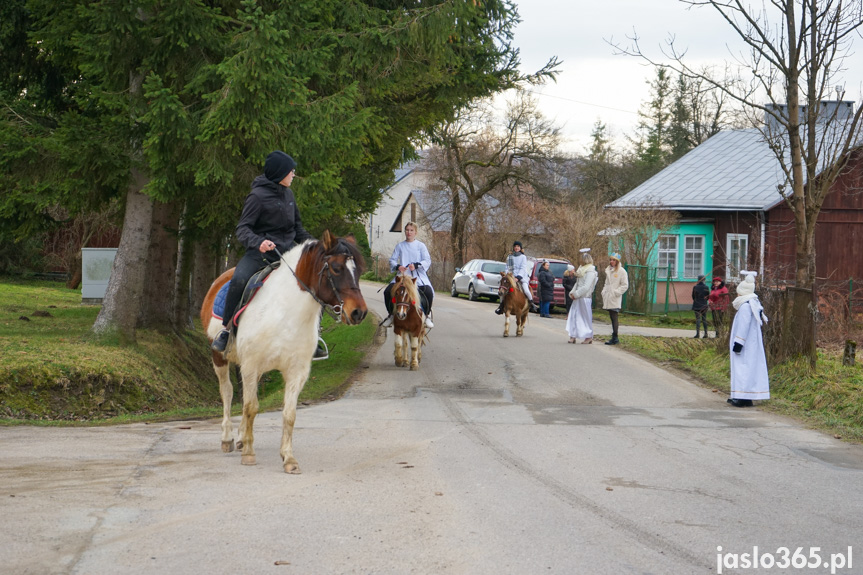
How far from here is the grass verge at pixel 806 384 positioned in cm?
1154

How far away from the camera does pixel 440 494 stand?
6914 mm

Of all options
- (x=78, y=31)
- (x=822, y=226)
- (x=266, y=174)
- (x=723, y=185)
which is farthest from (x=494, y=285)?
(x=266, y=174)

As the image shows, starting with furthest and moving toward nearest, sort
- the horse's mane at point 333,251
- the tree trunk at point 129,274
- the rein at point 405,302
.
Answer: the rein at point 405,302 → the tree trunk at point 129,274 → the horse's mane at point 333,251

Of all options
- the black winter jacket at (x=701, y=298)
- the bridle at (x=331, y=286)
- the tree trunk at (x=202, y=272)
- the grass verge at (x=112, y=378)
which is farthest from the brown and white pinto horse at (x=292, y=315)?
the black winter jacket at (x=701, y=298)

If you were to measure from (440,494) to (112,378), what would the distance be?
7.24 meters

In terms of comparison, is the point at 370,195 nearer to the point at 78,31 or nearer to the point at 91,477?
the point at 78,31

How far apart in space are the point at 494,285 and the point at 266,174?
110ft

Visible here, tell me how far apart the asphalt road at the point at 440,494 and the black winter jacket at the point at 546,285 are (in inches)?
831

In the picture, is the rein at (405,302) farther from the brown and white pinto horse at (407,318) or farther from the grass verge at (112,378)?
the grass verge at (112,378)

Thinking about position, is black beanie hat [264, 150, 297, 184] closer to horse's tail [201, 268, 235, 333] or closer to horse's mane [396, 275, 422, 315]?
horse's tail [201, 268, 235, 333]

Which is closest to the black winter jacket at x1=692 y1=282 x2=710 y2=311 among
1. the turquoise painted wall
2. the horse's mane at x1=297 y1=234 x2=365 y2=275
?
the turquoise painted wall

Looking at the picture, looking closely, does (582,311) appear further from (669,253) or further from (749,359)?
(669,253)

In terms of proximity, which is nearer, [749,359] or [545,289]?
[749,359]

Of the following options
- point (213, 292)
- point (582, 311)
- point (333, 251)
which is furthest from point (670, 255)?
point (333, 251)
